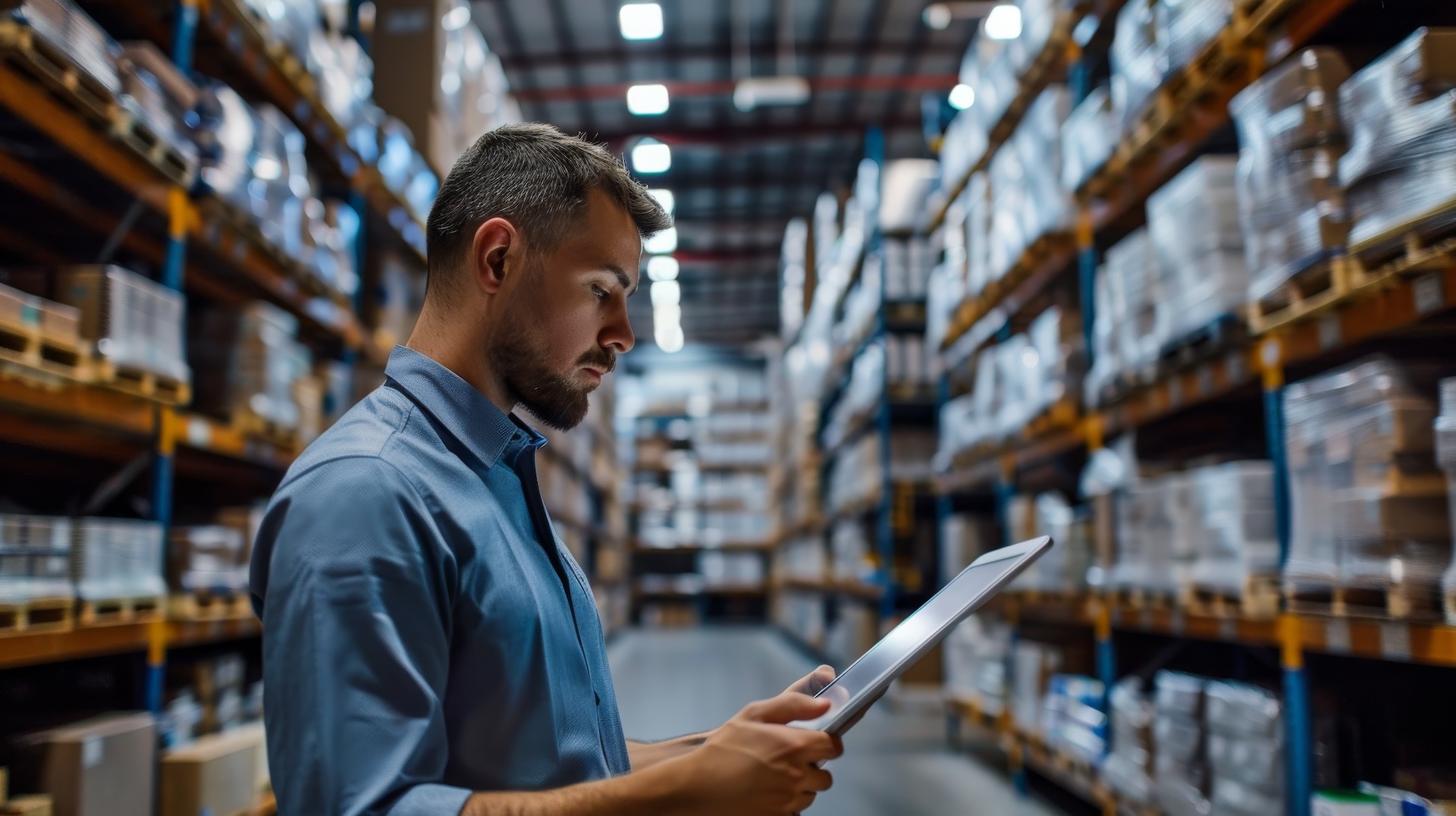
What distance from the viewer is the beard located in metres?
1.44

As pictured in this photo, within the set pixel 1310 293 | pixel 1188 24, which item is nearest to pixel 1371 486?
pixel 1310 293

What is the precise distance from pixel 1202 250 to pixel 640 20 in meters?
8.92

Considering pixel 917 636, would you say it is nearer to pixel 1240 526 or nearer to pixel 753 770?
pixel 753 770

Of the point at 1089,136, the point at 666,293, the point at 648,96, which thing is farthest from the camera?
the point at 666,293

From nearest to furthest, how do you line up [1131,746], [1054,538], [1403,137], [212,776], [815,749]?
1. [815,749]
2. [1403,137]
3. [212,776]
4. [1131,746]
5. [1054,538]

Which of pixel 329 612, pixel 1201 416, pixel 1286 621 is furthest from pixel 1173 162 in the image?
pixel 329 612

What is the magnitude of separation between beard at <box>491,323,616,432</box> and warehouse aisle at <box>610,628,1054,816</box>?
3962mm

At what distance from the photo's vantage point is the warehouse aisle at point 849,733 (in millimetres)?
5273

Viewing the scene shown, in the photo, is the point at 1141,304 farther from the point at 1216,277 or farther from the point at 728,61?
the point at 728,61

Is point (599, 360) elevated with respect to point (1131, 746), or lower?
elevated

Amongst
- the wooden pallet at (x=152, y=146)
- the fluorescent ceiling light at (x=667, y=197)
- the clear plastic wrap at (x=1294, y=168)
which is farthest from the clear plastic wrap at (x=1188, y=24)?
the fluorescent ceiling light at (x=667, y=197)

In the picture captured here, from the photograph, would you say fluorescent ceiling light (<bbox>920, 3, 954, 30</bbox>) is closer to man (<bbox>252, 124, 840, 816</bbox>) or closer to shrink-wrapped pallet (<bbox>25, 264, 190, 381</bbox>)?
shrink-wrapped pallet (<bbox>25, 264, 190, 381</bbox>)

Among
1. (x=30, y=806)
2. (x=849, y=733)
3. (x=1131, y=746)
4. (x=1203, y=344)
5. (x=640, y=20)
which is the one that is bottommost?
(x=849, y=733)

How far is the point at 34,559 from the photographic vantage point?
2.95 metres
